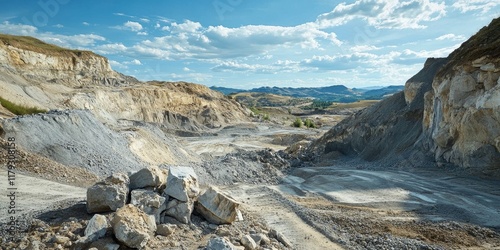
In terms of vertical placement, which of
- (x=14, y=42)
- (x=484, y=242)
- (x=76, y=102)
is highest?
(x=14, y=42)

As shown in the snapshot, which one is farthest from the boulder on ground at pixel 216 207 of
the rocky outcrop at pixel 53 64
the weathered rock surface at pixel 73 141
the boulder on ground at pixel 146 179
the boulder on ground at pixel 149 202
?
the rocky outcrop at pixel 53 64

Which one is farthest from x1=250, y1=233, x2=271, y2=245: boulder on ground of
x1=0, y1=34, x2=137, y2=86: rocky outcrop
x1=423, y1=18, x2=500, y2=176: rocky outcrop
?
x1=0, y1=34, x2=137, y2=86: rocky outcrop

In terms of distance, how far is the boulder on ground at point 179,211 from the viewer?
10055mm

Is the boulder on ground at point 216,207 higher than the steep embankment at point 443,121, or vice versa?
the steep embankment at point 443,121

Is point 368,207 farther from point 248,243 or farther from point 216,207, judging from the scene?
point 248,243

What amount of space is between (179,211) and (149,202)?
2.89 feet

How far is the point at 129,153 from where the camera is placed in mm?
20641

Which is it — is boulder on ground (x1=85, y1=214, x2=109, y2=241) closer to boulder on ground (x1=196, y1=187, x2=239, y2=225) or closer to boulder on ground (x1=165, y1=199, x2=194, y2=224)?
boulder on ground (x1=165, y1=199, x2=194, y2=224)

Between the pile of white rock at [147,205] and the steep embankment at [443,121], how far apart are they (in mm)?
14229

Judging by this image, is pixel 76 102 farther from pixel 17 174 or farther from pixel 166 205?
pixel 166 205

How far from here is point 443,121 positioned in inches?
849

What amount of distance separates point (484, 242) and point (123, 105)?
49105mm

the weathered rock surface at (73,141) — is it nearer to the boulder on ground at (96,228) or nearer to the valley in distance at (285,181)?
the valley in distance at (285,181)

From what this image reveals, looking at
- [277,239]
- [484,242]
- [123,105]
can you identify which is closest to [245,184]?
[277,239]
